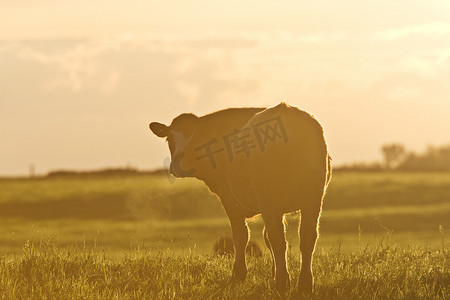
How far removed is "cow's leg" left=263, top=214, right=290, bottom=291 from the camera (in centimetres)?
907

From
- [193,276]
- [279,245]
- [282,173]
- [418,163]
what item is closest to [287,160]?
[282,173]

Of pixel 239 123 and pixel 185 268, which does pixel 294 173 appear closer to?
pixel 239 123

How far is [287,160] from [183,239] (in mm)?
27446

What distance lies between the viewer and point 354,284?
9945 millimetres

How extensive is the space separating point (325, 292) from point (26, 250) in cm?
447

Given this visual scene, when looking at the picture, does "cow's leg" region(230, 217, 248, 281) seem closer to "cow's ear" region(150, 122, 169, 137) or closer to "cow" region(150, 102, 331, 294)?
"cow" region(150, 102, 331, 294)

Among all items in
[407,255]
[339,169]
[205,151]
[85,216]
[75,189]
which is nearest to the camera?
[205,151]

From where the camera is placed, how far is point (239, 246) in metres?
10.5

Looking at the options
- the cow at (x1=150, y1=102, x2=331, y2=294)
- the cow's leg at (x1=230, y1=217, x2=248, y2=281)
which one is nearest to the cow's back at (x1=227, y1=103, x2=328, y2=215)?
the cow at (x1=150, y1=102, x2=331, y2=294)

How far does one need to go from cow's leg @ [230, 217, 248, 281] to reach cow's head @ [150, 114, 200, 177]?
93 centimetres

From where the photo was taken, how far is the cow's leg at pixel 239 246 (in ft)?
34.1

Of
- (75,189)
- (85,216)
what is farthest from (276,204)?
(75,189)

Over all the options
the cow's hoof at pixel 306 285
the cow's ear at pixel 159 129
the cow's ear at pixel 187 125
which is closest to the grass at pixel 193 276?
the cow's hoof at pixel 306 285

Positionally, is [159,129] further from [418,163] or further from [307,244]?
[418,163]
